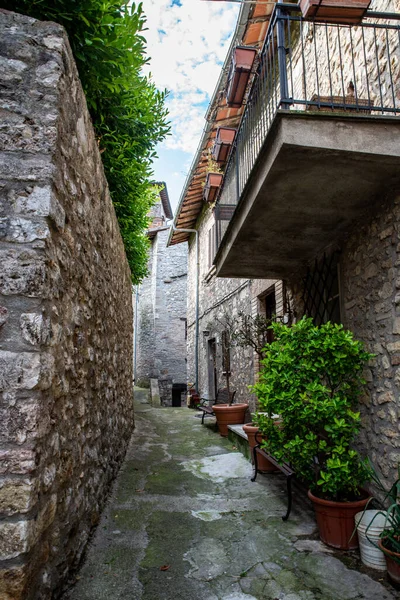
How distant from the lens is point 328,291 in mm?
4457

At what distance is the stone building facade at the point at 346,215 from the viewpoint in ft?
9.06

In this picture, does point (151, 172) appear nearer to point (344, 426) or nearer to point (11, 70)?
point (11, 70)

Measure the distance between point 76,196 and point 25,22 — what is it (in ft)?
3.02

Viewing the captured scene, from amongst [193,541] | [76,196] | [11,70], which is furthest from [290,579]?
[11,70]

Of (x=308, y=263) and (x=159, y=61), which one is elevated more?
(x=159, y=61)

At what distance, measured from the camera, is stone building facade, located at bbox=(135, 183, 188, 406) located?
1627cm

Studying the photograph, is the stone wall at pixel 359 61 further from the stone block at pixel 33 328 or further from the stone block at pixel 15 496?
the stone block at pixel 15 496

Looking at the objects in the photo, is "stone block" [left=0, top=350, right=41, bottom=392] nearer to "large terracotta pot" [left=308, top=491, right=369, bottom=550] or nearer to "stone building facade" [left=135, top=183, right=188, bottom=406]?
"large terracotta pot" [left=308, top=491, right=369, bottom=550]

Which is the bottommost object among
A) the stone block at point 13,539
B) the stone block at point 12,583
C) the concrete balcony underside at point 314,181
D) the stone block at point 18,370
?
the stone block at point 12,583

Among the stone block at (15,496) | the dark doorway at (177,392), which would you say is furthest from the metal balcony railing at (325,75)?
the dark doorway at (177,392)

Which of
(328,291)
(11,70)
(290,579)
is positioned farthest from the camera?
(328,291)

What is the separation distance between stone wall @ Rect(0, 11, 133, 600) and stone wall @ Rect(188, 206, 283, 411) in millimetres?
4004

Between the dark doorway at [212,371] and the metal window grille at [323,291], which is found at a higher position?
the metal window grille at [323,291]

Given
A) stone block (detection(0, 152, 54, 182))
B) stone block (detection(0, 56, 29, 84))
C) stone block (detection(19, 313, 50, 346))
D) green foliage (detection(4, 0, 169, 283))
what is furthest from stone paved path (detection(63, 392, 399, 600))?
green foliage (detection(4, 0, 169, 283))
